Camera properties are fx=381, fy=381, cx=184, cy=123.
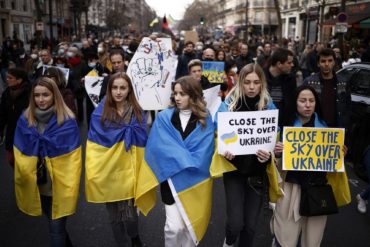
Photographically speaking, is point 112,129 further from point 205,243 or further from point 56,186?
point 205,243

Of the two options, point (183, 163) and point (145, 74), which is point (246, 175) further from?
point (145, 74)

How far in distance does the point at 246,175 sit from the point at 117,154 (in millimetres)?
1126

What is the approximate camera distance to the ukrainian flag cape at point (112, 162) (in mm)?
3314

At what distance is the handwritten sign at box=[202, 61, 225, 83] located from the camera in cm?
727

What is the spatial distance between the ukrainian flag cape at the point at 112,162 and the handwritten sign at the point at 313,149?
1319 millimetres

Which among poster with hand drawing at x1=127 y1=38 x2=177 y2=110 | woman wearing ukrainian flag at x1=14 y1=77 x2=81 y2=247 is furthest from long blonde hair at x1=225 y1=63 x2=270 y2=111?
poster with hand drawing at x1=127 y1=38 x2=177 y2=110

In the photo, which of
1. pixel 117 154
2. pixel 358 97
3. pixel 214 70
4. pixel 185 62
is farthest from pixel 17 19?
pixel 117 154

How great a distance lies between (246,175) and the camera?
3.20 metres

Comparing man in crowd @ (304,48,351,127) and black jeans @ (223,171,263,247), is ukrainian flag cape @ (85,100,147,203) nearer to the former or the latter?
black jeans @ (223,171,263,247)

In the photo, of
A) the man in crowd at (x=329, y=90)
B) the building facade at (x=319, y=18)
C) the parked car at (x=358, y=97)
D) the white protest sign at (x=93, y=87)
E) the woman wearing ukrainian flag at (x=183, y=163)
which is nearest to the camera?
the woman wearing ukrainian flag at (x=183, y=163)

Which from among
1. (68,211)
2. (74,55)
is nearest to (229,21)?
(74,55)

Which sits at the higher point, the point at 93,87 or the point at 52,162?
the point at 93,87

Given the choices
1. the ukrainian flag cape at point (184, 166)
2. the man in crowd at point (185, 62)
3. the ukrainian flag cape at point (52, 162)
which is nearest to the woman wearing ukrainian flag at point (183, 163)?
the ukrainian flag cape at point (184, 166)

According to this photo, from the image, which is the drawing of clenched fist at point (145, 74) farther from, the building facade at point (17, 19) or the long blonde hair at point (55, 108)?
the building facade at point (17, 19)
